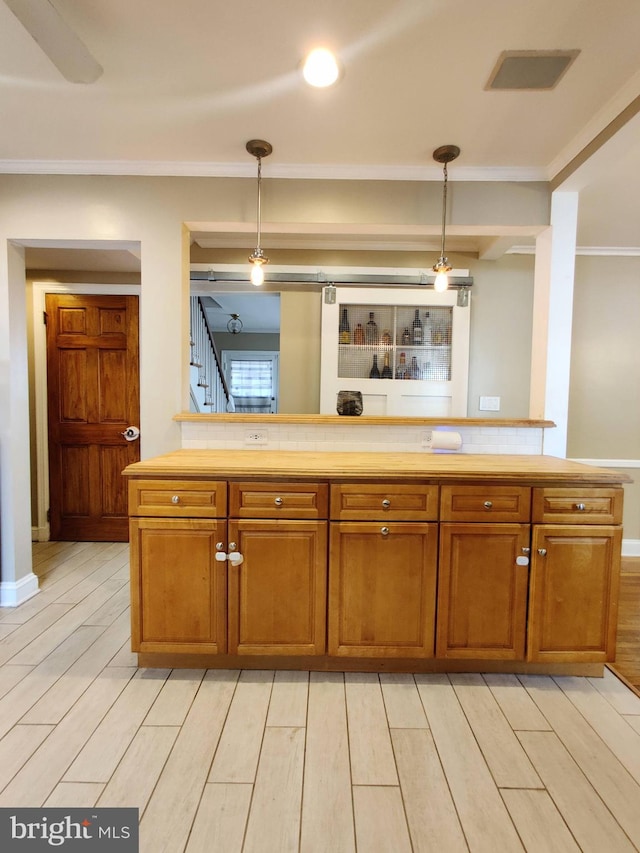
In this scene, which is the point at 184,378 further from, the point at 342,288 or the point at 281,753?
the point at 281,753

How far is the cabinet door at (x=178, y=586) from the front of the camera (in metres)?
1.74

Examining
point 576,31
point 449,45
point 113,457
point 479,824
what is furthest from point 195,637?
point 576,31

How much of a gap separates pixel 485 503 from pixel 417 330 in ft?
6.25

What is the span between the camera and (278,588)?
174 centimetres

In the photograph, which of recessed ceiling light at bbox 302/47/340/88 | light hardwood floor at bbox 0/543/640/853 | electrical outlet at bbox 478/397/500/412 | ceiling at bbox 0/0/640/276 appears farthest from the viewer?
electrical outlet at bbox 478/397/500/412

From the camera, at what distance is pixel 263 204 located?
2281 millimetres

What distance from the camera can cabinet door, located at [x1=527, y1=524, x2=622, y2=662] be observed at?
1736mm

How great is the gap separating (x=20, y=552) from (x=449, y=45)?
3348 mm

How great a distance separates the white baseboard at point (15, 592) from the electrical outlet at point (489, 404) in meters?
3.42

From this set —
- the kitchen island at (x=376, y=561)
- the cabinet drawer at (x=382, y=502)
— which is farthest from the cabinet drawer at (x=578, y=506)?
the cabinet drawer at (x=382, y=502)

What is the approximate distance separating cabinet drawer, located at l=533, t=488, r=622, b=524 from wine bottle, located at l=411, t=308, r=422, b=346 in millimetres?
1823

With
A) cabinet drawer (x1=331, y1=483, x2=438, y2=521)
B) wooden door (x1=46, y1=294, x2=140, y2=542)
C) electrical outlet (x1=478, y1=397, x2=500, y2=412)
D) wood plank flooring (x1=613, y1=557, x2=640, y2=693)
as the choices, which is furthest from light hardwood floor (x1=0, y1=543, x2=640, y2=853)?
electrical outlet (x1=478, y1=397, x2=500, y2=412)

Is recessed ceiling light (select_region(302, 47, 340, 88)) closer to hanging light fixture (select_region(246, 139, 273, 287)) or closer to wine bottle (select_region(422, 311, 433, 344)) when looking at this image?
hanging light fixture (select_region(246, 139, 273, 287))

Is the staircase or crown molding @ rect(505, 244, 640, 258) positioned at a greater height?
crown molding @ rect(505, 244, 640, 258)
